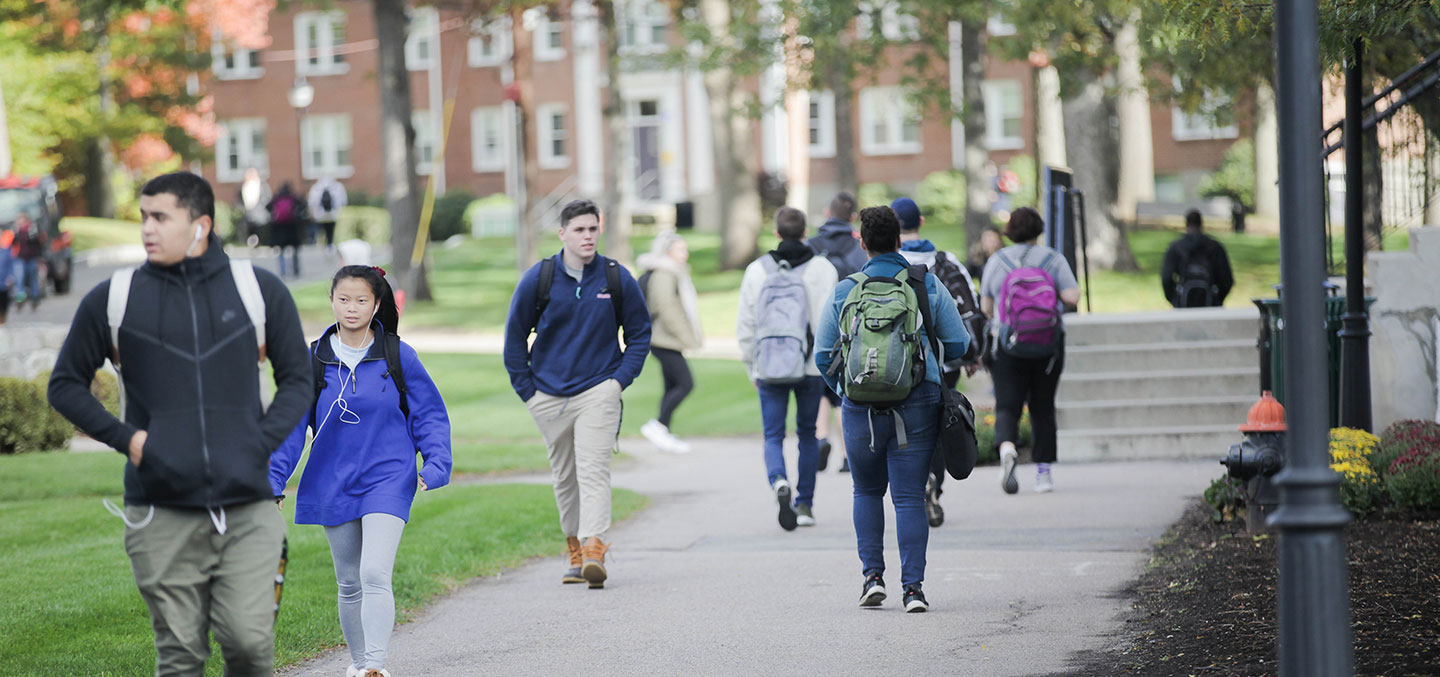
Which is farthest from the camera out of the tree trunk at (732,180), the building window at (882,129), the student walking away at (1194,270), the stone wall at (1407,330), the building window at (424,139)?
the building window at (424,139)

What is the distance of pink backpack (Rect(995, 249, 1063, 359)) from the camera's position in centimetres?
1068

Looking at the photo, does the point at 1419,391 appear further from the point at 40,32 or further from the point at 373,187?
the point at 373,187

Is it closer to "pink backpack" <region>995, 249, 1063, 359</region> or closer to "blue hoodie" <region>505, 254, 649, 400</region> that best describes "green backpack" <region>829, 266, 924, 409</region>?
"blue hoodie" <region>505, 254, 649, 400</region>

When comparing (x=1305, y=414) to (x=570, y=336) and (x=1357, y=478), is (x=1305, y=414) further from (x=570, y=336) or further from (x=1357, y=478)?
(x=1357, y=478)

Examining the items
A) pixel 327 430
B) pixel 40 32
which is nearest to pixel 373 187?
pixel 40 32

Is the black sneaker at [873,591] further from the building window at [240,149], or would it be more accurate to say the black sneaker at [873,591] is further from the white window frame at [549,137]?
the building window at [240,149]

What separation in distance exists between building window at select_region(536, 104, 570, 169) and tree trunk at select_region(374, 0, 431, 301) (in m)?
20.7

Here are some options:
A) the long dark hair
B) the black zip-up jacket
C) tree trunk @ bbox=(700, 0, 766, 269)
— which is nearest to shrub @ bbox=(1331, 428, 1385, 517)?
the long dark hair

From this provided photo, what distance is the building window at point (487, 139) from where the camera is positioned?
5372 centimetres

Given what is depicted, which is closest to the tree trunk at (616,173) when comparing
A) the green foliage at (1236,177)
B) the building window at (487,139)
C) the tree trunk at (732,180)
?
the tree trunk at (732,180)

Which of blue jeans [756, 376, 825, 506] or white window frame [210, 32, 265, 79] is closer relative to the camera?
blue jeans [756, 376, 825, 506]

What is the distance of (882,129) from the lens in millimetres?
49375

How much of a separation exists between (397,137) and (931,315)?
25.0 metres

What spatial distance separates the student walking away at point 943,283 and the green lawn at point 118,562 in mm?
2388
